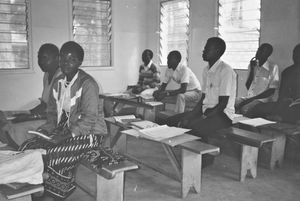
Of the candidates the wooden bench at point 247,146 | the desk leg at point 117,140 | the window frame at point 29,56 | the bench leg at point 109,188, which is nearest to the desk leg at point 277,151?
the wooden bench at point 247,146

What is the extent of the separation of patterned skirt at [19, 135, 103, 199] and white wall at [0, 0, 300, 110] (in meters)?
3.43

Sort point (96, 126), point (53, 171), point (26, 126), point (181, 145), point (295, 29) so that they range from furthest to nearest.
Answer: point (295, 29)
point (26, 126)
point (181, 145)
point (96, 126)
point (53, 171)

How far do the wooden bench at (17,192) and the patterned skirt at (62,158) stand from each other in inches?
16.2

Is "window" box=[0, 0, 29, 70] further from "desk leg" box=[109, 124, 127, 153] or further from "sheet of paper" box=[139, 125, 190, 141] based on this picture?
"sheet of paper" box=[139, 125, 190, 141]

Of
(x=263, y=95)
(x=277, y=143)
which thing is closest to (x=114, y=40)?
(x=263, y=95)

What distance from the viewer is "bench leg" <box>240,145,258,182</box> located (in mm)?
2998

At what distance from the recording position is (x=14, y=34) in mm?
5852

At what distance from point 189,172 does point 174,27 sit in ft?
14.8

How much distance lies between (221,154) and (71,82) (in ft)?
7.36

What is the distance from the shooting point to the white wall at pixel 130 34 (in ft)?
15.1

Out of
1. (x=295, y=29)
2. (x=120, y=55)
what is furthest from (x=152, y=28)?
(x=295, y=29)

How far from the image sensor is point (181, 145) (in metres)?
2.63

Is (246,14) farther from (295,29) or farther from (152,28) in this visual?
(152,28)

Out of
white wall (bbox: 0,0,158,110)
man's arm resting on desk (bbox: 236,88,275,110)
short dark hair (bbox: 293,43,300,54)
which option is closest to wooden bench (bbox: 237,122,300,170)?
man's arm resting on desk (bbox: 236,88,275,110)
